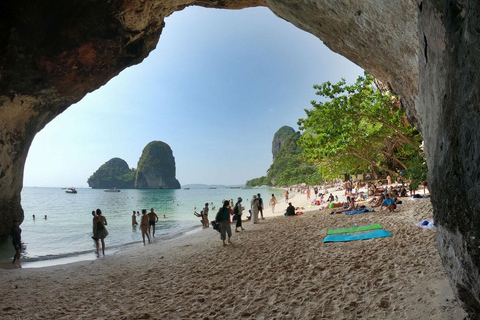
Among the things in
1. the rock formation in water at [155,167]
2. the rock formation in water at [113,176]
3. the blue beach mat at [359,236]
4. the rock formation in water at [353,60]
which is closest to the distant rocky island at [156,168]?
the rock formation in water at [155,167]

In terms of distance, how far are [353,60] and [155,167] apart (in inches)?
5031

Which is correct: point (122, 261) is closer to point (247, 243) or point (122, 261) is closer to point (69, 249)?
point (247, 243)

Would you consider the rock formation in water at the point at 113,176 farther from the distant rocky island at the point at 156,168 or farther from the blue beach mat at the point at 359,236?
the blue beach mat at the point at 359,236

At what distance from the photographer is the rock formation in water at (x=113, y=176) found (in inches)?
5596

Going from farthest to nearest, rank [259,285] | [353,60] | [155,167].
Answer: [155,167] < [353,60] < [259,285]

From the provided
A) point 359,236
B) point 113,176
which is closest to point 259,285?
point 359,236

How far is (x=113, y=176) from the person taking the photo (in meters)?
147

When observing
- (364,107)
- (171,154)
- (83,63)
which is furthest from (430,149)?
(171,154)

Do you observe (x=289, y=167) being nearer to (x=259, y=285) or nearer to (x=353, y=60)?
(x=353, y=60)

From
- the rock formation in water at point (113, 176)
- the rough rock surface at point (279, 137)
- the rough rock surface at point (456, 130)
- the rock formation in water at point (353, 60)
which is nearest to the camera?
the rough rock surface at point (456, 130)

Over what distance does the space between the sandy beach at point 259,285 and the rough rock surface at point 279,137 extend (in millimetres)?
157303

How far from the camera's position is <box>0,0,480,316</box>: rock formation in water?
1886 mm

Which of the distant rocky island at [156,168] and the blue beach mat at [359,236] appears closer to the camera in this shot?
the blue beach mat at [359,236]

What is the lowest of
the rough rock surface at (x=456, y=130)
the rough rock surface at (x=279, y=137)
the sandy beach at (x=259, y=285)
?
the sandy beach at (x=259, y=285)
